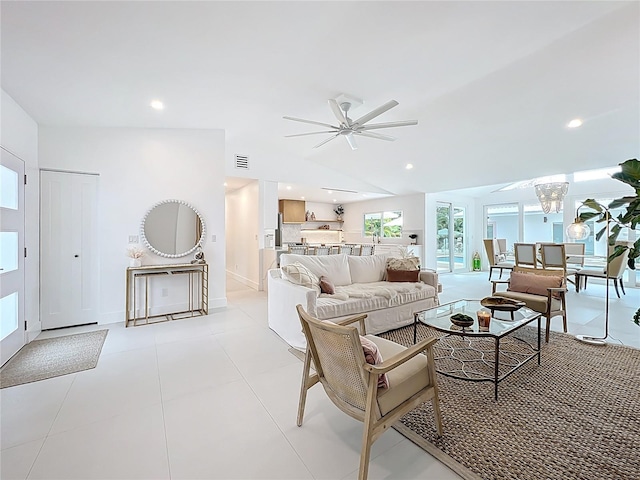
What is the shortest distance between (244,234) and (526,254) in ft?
20.8

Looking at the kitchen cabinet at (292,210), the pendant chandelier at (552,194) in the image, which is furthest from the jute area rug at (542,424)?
the kitchen cabinet at (292,210)

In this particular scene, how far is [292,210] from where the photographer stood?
8.77 metres

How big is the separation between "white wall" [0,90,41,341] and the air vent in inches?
121

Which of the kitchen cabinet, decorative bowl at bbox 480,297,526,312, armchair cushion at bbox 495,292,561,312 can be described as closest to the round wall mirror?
the kitchen cabinet

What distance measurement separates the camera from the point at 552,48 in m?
3.05

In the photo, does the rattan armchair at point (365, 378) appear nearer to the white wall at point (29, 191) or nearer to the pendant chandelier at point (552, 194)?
the white wall at point (29, 191)

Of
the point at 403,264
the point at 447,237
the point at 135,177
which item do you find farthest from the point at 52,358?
the point at 447,237

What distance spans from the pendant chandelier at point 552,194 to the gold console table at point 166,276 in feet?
20.0

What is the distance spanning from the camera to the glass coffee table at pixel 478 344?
97.7 inches

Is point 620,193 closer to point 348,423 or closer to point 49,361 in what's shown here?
point 348,423

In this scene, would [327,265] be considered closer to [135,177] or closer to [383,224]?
[135,177]

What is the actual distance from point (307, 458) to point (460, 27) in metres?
3.53

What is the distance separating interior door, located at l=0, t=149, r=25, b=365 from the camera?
2.83 meters

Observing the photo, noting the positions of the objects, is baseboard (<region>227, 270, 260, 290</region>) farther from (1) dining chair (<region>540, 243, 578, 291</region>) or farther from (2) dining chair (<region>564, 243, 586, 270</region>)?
(2) dining chair (<region>564, 243, 586, 270</region>)
